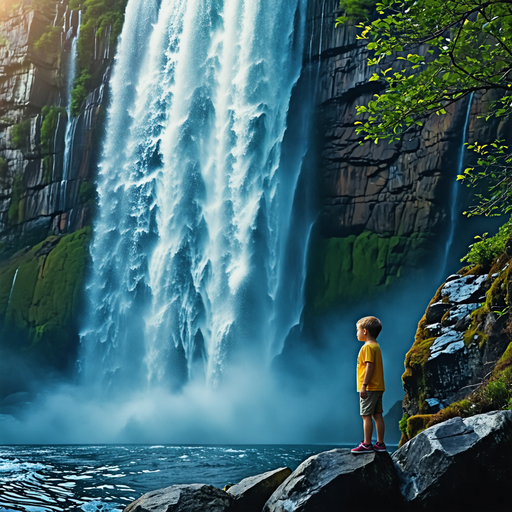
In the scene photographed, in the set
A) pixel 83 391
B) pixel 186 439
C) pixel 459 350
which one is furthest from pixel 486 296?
pixel 83 391

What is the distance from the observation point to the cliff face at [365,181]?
21531mm

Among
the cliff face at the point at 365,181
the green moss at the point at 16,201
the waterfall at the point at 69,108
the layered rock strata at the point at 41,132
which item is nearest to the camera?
the cliff face at the point at 365,181

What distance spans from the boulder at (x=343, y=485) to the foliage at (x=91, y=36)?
29.9 metres

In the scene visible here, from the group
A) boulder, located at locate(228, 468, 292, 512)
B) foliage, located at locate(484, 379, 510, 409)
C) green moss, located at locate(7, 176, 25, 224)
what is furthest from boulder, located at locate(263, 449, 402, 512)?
green moss, located at locate(7, 176, 25, 224)

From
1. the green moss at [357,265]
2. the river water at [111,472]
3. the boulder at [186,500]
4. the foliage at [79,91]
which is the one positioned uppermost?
the foliage at [79,91]

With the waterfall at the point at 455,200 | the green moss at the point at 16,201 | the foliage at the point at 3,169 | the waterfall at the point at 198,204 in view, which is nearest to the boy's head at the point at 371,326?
the waterfall at the point at 198,204

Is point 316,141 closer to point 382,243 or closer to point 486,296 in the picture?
point 382,243

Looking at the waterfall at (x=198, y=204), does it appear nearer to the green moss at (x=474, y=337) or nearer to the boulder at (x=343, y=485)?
the green moss at (x=474, y=337)

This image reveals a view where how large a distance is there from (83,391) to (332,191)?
15.2m

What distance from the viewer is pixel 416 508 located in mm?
4703

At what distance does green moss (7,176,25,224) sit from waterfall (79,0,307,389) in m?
6.14

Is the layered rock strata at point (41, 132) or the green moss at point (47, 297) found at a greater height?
the layered rock strata at point (41, 132)

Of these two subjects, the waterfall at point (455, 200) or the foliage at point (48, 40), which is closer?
the waterfall at point (455, 200)

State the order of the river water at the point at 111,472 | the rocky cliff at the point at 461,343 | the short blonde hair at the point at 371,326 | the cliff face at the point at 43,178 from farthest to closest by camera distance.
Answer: the cliff face at the point at 43,178 → the river water at the point at 111,472 → the rocky cliff at the point at 461,343 → the short blonde hair at the point at 371,326
